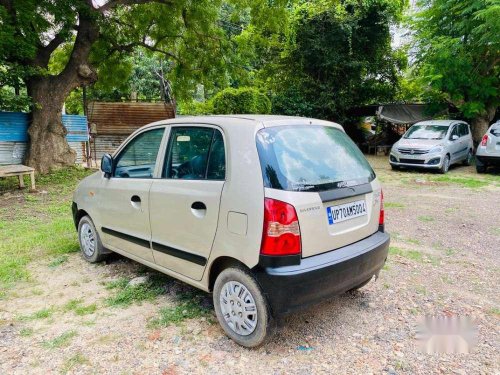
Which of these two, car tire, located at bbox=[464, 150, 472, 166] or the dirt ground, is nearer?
the dirt ground

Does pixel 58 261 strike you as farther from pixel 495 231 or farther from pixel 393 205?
pixel 495 231

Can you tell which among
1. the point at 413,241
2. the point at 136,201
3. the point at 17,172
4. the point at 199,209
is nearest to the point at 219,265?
the point at 199,209

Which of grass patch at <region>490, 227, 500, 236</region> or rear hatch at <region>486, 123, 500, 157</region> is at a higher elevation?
rear hatch at <region>486, 123, 500, 157</region>

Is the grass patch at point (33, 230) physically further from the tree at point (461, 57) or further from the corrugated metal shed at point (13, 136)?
the tree at point (461, 57)

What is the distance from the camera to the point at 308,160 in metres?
2.69

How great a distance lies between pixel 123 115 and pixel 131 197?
533 inches

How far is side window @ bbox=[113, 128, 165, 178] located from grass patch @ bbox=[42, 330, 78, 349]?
1.43 m

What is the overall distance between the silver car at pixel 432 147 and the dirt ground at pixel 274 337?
7176mm

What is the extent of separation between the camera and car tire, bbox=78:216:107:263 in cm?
413

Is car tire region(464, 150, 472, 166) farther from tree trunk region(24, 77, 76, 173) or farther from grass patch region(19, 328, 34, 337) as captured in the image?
grass patch region(19, 328, 34, 337)

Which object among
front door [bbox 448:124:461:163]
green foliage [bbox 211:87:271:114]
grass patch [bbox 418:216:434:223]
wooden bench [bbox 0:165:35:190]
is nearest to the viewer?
grass patch [bbox 418:216:434:223]

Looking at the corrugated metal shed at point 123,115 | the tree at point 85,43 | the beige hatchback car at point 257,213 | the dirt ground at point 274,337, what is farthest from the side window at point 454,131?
the corrugated metal shed at point 123,115

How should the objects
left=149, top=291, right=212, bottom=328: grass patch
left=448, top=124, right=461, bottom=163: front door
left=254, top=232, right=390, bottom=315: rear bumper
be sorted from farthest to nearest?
left=448, top=124, right=461, bottom=163: front door
left=149, top=291, right=212, bottom=328: grass patch
left=254, top=232, right=390, bottom=315: rear bumper

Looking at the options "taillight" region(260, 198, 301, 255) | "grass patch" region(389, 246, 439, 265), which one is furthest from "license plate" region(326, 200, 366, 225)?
"grass patch" region(389, 246, 439, 265)
